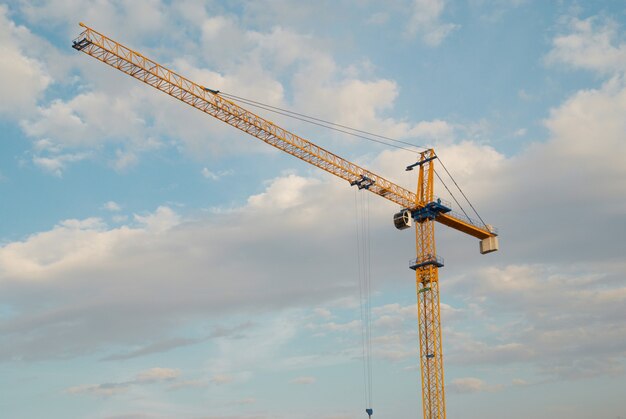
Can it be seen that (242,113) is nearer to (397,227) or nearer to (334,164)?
(334,164)

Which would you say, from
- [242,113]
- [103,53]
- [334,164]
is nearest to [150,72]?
[103,53]

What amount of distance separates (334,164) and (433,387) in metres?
38.8

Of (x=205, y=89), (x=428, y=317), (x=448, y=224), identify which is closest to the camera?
(x=205, y=89)

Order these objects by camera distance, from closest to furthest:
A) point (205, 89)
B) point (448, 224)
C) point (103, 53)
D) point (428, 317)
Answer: point (103, 53)
point (205, 89)
point (428, 317)
point (448, 224)

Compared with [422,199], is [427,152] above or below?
above

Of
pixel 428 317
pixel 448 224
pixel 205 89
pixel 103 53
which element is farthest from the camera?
pixel 448 224

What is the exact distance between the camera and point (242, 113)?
119m

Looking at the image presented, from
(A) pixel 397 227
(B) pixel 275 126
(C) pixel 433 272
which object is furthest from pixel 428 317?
(B) pixel 275 126

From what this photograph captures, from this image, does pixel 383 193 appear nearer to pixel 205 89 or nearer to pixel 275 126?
pixel 275 126

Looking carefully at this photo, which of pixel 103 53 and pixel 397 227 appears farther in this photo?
pixel 397 227

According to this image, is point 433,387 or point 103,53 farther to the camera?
point 433,387

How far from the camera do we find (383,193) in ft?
426

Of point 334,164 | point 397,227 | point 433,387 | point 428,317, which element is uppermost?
point 334,164

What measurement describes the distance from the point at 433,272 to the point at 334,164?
937 inches
